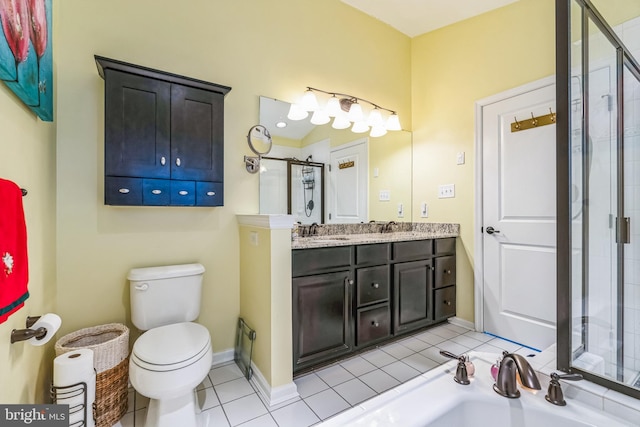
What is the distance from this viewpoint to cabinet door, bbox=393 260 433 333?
7.79 feet

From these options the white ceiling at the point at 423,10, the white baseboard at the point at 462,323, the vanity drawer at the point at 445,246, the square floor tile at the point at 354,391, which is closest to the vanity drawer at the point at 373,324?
the square floor tile at the point at 354,391

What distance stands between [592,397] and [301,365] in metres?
1.42

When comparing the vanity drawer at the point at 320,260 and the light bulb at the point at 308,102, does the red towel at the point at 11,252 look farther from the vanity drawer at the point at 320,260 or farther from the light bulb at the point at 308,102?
the light bulb at the point at 308,102

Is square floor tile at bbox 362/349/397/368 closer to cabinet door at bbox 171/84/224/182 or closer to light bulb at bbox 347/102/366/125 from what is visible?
cabinet door at bbox 171/84/224/182

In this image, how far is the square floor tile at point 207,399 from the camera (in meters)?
1.62

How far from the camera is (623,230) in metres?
1.56

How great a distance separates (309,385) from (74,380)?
1.21 m

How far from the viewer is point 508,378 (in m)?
1.11

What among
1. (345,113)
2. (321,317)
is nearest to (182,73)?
(345,113)

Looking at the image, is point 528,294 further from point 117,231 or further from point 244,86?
point 117,231

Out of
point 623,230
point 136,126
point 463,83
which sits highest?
point 463,83

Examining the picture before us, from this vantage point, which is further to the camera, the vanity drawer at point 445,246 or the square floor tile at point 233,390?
the vanity drawer at point 445,246

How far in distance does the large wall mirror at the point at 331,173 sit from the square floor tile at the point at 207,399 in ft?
4.03

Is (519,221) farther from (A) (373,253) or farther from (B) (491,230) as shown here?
(A) (373,253)
